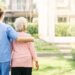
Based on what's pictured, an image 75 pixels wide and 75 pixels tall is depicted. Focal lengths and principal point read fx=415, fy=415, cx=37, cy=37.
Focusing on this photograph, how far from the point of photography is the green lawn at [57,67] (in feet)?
35.9

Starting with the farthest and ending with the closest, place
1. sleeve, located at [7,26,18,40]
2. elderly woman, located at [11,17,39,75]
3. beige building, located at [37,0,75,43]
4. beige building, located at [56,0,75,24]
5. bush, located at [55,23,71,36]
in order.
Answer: beige building, located at [56,0,75,24]
bush, located at [55,23,71,36]
beige building, located at [37,0,75,43]
elderly woman, located at [11,17,39,75]
sleeve, located at [7,26,18,40]

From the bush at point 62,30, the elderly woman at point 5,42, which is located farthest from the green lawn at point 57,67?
the bush at point 62,30

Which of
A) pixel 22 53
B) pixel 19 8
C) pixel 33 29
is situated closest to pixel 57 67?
pixel 22 53

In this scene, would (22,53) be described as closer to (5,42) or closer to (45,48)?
(5,42)

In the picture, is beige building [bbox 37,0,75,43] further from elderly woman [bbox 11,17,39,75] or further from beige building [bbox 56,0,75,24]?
elderly woman [bbox 11,17,39,75]

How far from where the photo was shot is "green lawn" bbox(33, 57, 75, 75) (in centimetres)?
1094

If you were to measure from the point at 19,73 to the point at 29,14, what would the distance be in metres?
42.2

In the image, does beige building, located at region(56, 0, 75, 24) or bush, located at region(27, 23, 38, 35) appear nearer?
beige building, located at region(56, 0, 75, 24)

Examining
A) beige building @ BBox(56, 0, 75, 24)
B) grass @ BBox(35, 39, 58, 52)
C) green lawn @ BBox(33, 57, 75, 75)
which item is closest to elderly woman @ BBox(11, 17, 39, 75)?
green lawn @ BBox(33, 57, 75, 75)

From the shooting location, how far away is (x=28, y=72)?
6191 mm

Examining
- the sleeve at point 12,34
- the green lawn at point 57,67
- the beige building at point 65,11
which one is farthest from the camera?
the beige building at point 65,11

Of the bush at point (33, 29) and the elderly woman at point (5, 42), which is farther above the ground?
the elderly woman at point (5, 42)

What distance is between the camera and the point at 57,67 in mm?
12344

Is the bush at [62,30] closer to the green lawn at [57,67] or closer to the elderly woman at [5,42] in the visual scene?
the green lawn at [57,67]
